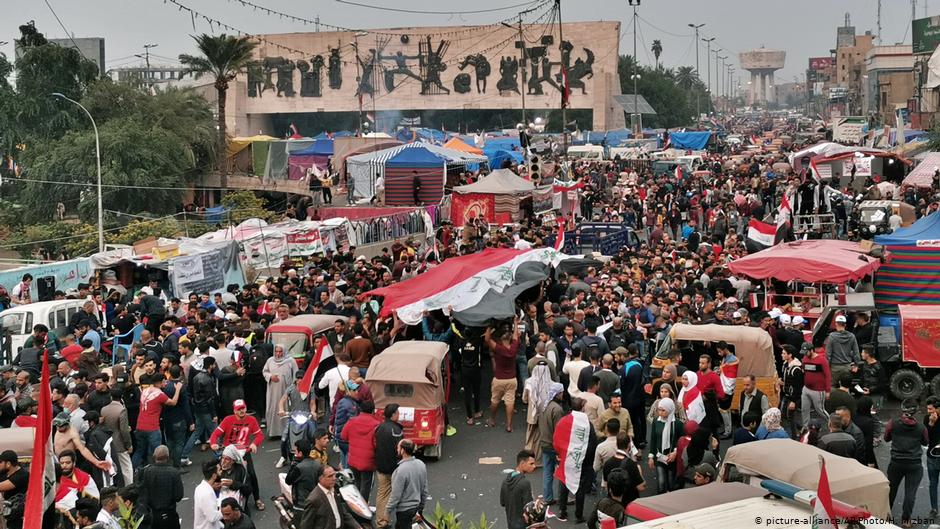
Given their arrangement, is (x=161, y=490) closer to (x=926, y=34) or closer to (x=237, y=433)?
(x=237, y=433)

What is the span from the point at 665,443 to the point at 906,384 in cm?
524

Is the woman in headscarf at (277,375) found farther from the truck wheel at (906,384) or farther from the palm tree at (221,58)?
the palm tree at (221,58)

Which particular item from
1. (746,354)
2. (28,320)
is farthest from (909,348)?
(28,320)

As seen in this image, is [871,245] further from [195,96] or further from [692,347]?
[195,96]

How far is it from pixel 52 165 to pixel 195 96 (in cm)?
923

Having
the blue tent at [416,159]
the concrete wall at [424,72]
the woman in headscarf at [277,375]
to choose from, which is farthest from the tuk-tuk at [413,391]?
the concrete wall at [424,72]

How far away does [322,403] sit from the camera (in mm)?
15906

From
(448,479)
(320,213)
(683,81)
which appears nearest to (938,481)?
(448,479)

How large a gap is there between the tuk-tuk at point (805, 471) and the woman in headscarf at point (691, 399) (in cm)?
267

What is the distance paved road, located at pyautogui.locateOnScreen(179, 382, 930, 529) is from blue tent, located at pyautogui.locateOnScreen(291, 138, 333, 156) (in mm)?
34580

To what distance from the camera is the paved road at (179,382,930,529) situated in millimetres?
12273

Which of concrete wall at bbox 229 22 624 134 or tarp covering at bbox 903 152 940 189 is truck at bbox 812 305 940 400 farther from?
concrete wall at bbox 229 22 624 134

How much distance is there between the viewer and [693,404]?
12.7 meters

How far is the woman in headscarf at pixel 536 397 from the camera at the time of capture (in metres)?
13.4
